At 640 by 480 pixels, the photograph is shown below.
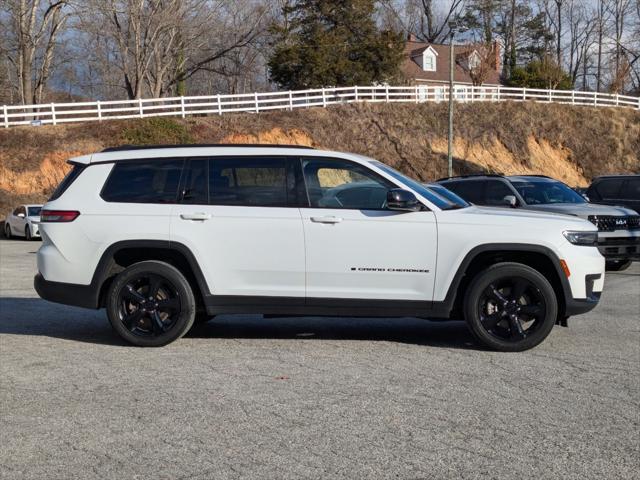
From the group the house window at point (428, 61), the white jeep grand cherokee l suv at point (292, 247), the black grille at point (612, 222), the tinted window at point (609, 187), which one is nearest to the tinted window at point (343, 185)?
the white jeep grand cherokee l suv at point (292, 247)

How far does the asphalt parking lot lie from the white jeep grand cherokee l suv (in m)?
0.42

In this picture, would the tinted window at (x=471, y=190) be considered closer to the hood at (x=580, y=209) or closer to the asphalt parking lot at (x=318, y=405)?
the hood at (x=580, y=209)

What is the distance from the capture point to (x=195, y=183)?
782 centimetres

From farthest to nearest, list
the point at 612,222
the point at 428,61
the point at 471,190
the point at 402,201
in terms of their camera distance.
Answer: the point at 428,61 < the point at 471,190 < the point at 612,222 < the point at 402,201

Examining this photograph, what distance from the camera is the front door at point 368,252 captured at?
750 cm

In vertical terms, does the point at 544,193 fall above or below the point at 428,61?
below

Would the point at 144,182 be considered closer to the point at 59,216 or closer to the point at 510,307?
the point at 59,216

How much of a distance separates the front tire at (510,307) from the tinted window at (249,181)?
6.53 ft

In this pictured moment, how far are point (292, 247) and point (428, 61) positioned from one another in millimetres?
61731

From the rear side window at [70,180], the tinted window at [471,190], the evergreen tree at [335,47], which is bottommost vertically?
the tinted window at [471,190]

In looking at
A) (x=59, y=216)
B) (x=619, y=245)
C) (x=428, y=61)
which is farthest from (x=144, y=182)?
(x=428, y=61)

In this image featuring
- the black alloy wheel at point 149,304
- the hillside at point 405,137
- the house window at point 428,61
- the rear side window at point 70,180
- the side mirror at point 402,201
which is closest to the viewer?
the side mirror at point 402,201

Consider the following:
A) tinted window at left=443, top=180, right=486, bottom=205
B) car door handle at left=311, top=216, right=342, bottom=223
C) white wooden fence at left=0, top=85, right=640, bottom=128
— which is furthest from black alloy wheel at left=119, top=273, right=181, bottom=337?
white wooden fence at left=0, top=85, right=640, bottom=128

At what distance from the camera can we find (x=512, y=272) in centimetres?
751
